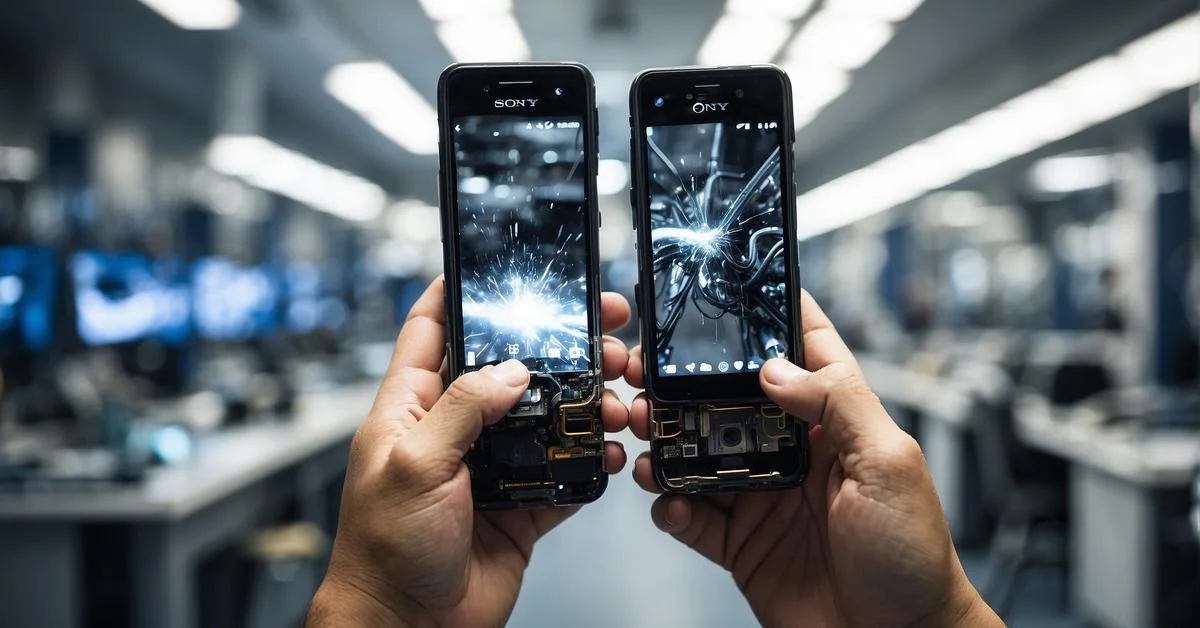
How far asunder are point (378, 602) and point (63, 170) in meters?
7.68

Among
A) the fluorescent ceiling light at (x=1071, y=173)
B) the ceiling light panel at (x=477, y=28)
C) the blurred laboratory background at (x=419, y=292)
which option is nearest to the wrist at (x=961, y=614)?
the blurred laboratory background at (x=419, y=292)

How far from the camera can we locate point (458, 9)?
276 cm

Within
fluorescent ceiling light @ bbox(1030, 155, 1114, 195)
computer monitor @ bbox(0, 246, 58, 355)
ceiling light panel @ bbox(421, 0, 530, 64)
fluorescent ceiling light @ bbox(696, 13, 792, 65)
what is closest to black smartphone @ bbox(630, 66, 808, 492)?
fluorescent ceiling light @ bbox(696, 13, 792, 65)

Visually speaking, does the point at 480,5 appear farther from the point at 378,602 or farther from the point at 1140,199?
the point at 1140,199

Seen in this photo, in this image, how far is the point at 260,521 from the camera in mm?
4039

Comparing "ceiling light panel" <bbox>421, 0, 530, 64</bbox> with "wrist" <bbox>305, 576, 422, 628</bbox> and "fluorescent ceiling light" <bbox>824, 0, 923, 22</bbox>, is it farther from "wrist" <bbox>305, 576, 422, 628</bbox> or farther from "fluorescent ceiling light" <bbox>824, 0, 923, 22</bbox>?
"wrist" <bbox>305, 576, 422, 628</bbox>

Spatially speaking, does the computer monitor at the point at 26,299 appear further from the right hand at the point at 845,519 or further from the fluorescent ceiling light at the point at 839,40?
the right hand at the point at 845,519

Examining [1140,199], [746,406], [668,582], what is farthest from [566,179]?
[1140,199]

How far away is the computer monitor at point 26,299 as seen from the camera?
3.72 metres

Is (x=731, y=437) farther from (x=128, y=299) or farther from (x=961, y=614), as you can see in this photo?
(x=128, y=299)

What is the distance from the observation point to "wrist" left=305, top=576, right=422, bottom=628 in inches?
46.8

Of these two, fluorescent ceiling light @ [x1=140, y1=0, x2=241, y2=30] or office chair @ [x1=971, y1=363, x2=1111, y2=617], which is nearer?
fluorescent ceiling light @ [x1=140, y1=0, x2=241, y2=30]

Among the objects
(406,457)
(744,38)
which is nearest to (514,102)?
(406,457)

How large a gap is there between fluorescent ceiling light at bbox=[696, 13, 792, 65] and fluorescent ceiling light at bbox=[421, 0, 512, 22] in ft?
2.27
